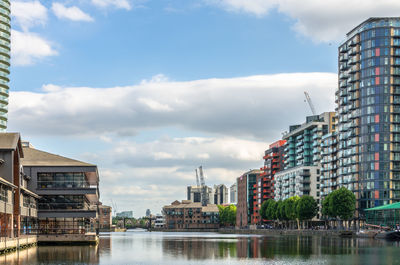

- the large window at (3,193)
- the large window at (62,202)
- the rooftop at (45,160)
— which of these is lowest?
the large window at (62,202)

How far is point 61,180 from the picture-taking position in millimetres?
130875

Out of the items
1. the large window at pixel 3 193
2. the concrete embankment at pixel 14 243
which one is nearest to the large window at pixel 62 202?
the concrete embankment at pixel 14 243

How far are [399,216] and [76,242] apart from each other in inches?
4461

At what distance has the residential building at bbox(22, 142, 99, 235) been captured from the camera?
129625 millimetres

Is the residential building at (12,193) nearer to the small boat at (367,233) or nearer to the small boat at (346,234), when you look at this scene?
the small boat at (367,233)

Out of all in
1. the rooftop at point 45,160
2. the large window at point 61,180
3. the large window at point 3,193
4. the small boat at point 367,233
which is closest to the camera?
the large window at point 3,193

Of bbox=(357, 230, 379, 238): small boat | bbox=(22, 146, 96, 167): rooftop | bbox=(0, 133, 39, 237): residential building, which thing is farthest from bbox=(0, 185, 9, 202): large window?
bbox=(357, 230, 379, 238): small boat

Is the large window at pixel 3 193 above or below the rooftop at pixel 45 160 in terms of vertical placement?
below

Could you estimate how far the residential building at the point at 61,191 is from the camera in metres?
130

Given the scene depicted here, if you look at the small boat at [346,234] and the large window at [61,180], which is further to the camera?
the small boat at [346,234]

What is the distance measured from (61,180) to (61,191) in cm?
220

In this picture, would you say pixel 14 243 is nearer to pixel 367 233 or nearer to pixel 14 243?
pixel 14 243

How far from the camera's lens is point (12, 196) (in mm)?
104625

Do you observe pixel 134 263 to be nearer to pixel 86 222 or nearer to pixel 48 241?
pixel 48 241
